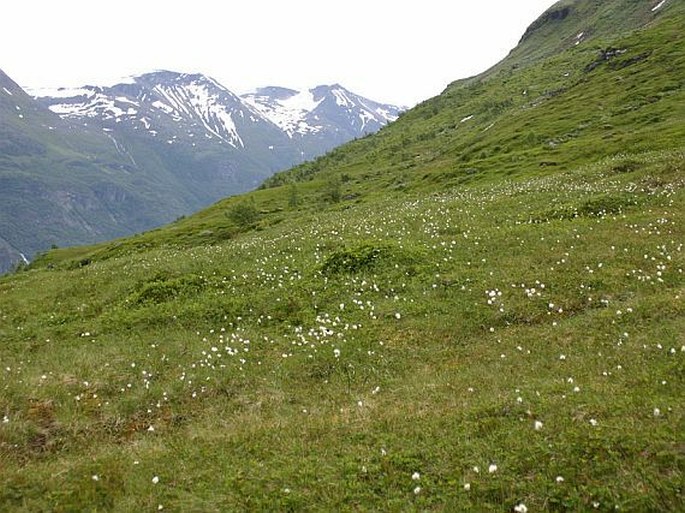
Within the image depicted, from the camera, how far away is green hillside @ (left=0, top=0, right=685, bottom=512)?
28.9ft

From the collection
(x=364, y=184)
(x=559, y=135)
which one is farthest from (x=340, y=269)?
(x=364, y=184)

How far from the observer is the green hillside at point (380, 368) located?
8.80m

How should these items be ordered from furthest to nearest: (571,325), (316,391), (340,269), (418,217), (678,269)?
1. (418,217)
2. (340,269)
3. (678,269)
4. (571,325)
5. (316,391)

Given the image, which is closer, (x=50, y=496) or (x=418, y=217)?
(x=50, y=496)

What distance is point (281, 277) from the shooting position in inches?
880

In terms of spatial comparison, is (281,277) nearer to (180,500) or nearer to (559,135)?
(180,500)

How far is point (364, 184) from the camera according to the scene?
96812 mm

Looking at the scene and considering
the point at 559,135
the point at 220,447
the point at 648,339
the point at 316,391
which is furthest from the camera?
the point at 559,135

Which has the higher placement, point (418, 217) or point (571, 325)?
point (418, 217)

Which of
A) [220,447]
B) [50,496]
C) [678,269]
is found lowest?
[678,269]

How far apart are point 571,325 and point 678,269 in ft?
18.0

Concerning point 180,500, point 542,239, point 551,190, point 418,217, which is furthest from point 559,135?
point 180,500

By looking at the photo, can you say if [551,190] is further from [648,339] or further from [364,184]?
[364,184]

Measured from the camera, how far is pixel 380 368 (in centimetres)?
1461
